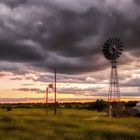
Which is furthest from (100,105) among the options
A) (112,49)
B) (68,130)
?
(68,130)

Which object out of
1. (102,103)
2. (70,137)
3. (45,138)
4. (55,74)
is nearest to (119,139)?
(70,137)

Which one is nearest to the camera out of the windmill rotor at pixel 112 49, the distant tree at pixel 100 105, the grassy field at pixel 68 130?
the grassy field at pixel 68 130

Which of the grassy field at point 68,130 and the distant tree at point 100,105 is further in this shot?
the distant tree at point 100,105

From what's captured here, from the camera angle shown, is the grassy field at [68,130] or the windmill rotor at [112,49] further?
the windmill rotor at [112,49]

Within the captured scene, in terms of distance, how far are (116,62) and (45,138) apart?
5756cm

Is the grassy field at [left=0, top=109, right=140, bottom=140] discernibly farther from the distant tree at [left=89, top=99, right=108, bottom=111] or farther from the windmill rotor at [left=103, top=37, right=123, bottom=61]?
the distant tree at [left=89, top=99, right=108, bottom=111]

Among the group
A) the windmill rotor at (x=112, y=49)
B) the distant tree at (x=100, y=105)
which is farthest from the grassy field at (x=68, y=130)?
the distant tree at (x=100, y=105)

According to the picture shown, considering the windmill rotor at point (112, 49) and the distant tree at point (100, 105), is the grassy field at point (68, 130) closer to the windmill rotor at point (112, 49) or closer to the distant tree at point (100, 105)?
the windmill rotor at point (112, 49)

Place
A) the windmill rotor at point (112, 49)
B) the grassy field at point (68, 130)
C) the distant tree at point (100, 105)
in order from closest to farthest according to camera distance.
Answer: the grassy field at point (68, 130)
the windmill rotor at point (112, 49)
the distant tree at point (100, 105)

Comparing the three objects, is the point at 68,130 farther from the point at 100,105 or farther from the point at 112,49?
the point at 100,105

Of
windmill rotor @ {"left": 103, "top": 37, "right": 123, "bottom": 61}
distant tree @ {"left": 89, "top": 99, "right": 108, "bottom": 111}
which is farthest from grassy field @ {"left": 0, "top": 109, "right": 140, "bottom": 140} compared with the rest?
distant tree @ {"left": 89, "top": 99, "right": 108, "bottom": 111}

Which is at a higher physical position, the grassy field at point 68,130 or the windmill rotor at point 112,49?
the windmill rotor at point 112,49

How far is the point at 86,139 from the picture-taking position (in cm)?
3356

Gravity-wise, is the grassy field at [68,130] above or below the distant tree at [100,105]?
below
